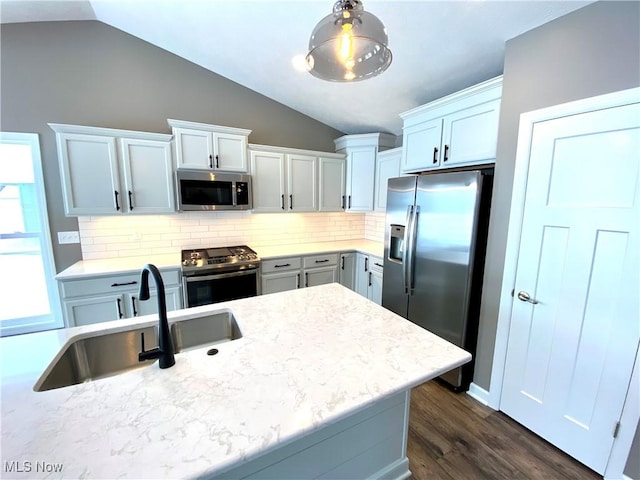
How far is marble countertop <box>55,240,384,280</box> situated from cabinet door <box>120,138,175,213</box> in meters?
0.51

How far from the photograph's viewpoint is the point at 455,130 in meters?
2.23

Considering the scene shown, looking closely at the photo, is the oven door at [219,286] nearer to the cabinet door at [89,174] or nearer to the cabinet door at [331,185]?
the cabinet door at [89,174]

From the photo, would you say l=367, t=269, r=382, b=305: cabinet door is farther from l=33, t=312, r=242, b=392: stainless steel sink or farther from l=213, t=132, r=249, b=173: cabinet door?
l=33, t=312, r=242, b=392: stainless steel sink

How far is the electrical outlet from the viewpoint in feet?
8.73

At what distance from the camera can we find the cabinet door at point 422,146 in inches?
94.9

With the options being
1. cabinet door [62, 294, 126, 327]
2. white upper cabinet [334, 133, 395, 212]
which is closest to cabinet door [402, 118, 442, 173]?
white upper cabinet [334, 133, 395, 212]

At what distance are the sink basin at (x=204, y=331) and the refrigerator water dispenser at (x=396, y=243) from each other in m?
1.68

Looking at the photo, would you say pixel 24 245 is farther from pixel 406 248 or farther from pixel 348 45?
pixel 406 248

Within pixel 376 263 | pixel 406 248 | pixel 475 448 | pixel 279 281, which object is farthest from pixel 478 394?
pixel 279 281

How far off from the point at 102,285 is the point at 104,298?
12 centimetres

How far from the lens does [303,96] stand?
3.11m

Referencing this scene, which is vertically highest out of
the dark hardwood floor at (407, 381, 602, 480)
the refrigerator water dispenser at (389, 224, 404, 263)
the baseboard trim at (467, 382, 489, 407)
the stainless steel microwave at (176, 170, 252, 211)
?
the stainless steel microwave at (176, 170, 252, 211)

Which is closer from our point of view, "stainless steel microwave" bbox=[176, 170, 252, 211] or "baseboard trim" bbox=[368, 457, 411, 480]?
"baseboard trim" bbox=[368, 457, 411, 480]

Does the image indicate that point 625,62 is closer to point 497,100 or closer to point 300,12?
point 497,100
